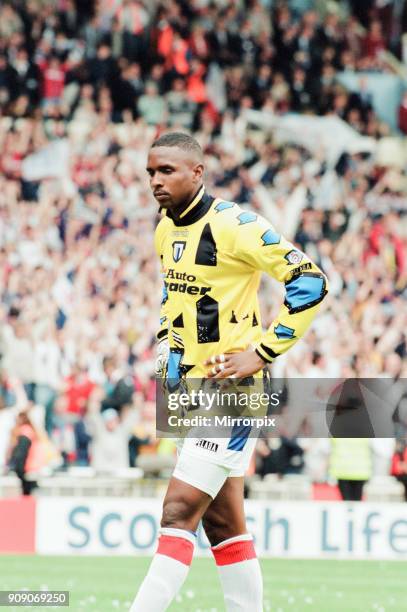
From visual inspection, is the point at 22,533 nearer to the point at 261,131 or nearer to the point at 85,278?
the point at 85,278

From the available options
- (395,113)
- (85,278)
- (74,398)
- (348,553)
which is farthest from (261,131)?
(348,553)

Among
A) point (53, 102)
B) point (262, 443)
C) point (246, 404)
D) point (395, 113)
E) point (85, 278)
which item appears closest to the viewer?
point (246, 404)

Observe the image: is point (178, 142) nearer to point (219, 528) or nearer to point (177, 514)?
point (177, 514)

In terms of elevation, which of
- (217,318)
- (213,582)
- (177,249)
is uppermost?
(177,249)

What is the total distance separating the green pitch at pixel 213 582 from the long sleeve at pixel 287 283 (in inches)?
138

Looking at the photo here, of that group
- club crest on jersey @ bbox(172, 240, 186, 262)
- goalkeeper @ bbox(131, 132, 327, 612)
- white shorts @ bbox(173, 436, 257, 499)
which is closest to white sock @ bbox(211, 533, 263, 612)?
goalkeeper @ bbox(131, 132, 327, 612)

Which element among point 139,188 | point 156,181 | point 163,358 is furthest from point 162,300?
point 139,188

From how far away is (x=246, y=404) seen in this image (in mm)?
7039

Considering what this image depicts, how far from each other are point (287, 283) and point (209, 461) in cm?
93

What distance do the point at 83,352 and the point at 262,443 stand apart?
257cm

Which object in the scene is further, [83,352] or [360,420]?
[83,352]

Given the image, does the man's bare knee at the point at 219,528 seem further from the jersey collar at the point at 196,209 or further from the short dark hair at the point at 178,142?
the short dark hair at the point at 178,142

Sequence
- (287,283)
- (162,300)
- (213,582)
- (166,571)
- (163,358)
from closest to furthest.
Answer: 1. (166,571)
2. (287,283)
3. (163,358)
4. (162,300)
5. (213,582)

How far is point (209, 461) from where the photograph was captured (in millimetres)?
6898
